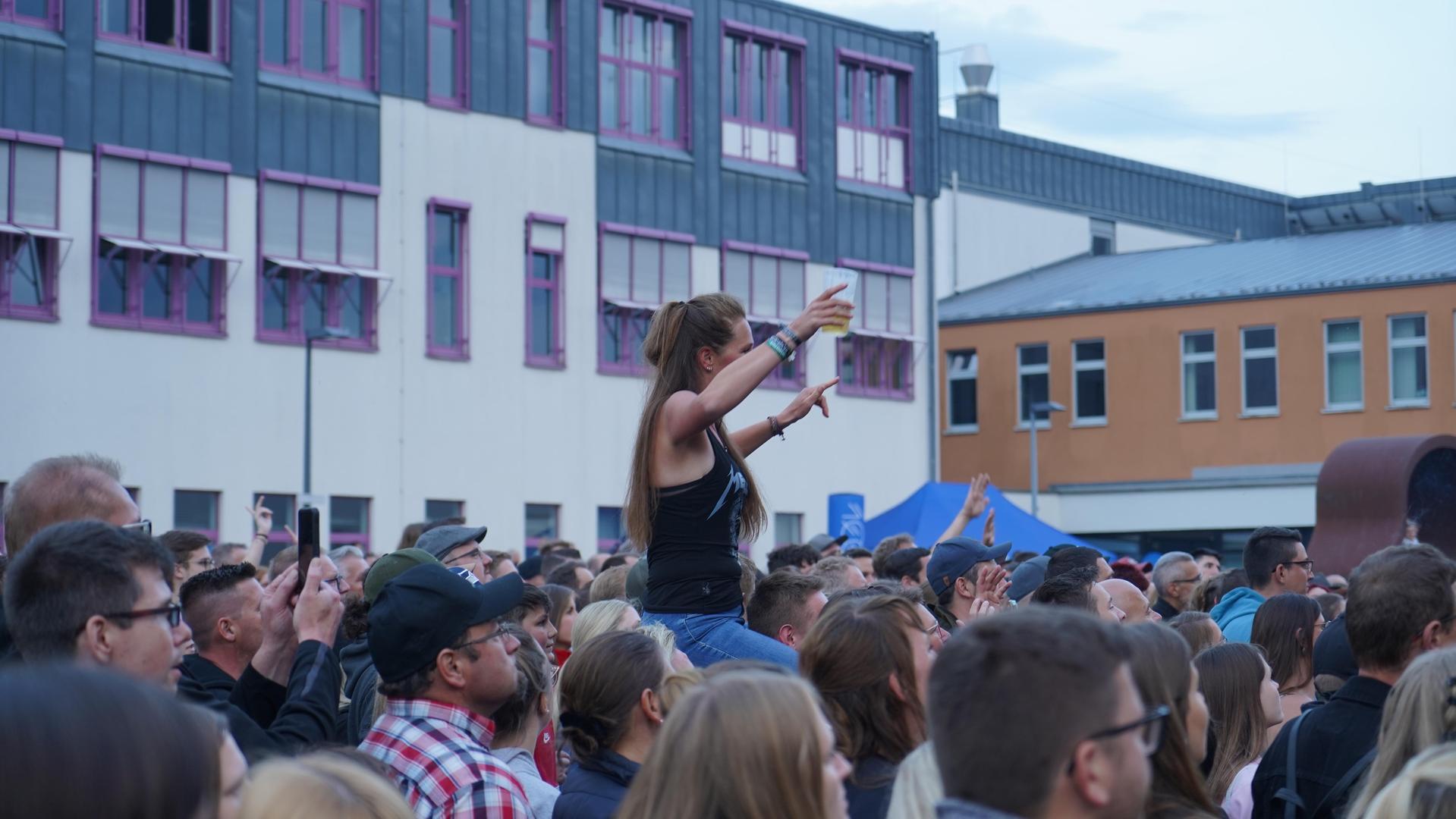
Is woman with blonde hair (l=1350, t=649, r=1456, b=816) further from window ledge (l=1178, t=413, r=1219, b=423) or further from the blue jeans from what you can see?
window ledge (l=1178, t=413, r=1219, b=423)

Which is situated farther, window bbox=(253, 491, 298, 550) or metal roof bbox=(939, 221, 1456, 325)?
metal roof bbox=(939, 221, 1456, 325)

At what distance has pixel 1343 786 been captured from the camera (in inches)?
215

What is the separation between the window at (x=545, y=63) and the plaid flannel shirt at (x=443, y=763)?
1059 inches

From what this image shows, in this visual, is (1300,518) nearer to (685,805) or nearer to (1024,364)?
(1024,364)

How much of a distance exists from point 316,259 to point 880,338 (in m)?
13.6

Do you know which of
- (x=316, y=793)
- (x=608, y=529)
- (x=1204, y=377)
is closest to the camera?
(x=316, y=793)

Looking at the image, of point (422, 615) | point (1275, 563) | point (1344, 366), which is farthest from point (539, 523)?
point (422, 615)

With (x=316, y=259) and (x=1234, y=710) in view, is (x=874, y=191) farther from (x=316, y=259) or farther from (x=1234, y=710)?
(x=1234, y=710)

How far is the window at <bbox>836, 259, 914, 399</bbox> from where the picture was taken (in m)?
37.3

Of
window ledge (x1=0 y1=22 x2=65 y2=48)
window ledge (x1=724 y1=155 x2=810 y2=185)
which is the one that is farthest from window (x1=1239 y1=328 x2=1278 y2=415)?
window ledge (x1=0 y1=22 x2=65 y2=48)

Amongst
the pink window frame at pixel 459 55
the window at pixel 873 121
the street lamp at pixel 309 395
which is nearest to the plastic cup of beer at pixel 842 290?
the street lamp at pixel 309 395

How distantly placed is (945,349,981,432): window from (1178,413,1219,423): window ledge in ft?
16.7

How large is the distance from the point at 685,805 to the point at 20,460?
2340 centimetres

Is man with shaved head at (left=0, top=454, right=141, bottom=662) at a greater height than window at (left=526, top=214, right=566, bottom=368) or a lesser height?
lesser
